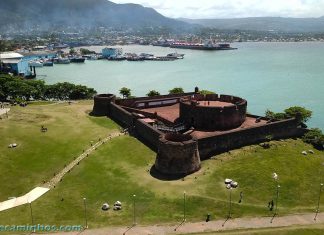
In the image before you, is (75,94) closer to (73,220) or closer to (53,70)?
(73,220)

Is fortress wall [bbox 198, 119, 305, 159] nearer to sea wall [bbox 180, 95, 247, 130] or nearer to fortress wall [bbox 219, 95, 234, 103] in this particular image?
sea wall [bbox 180, 95, 247, 130]

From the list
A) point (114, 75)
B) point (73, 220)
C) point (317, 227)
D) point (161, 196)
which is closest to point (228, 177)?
point (161, 196)

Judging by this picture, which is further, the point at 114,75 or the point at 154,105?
the point at 114,75

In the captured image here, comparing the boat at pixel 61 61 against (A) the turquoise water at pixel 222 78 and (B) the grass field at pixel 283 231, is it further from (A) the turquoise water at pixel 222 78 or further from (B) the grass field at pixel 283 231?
(B) the grass field at pixel 283 231

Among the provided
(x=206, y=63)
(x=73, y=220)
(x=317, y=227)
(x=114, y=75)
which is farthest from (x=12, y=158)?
(x=206, y=63)

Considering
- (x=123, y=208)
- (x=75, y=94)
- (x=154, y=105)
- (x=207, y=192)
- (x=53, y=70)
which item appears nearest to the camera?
(x=123, y=208)

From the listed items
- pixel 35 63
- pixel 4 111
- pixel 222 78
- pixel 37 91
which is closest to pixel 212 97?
pixel 4 111

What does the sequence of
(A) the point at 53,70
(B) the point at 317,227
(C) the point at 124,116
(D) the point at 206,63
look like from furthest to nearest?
(D) the point at 206,63 < (A) the point at 53,70 < (C) the point at 124,116 < (B) the point at 317,227

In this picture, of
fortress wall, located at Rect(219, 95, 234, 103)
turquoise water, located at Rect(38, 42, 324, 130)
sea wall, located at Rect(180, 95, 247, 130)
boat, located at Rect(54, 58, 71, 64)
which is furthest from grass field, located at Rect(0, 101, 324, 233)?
boat, located at Rect(54, 58, 71, 64)
